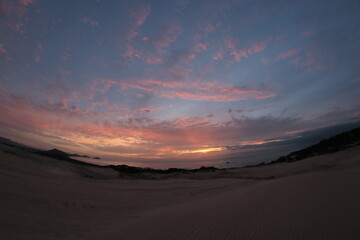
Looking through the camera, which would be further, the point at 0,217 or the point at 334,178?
the point at 334,178

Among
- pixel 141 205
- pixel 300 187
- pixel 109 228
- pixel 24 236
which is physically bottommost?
pixel 141 205

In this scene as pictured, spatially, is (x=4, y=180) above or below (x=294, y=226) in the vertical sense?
below

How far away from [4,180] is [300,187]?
1109 cm

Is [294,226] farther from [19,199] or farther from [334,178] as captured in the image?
[19,199]

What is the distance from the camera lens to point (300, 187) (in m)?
Result: 5.86

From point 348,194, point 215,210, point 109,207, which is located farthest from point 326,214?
point 109,207

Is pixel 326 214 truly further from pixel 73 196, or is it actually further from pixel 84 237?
pixel 73 196

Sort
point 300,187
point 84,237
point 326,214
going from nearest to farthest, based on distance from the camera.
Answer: point 326,214 < point 84,237 < point 300,187

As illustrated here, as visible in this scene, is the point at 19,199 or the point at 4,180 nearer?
the point at 19,199

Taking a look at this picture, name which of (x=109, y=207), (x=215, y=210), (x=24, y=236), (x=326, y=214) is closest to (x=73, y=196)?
(x=109, y=207)

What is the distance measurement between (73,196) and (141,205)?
9.44 feet

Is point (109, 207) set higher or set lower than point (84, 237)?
lower

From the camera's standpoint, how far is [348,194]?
15.2ft

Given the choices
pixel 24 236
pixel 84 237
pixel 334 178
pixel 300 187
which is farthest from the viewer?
pixel 334 178
